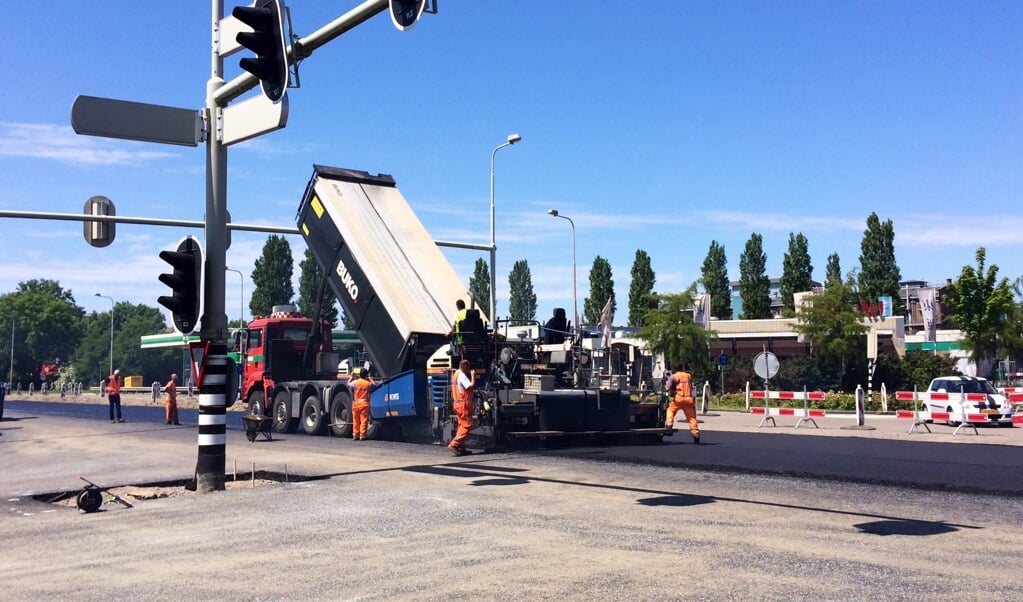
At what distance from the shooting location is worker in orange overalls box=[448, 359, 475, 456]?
14438 millimetres

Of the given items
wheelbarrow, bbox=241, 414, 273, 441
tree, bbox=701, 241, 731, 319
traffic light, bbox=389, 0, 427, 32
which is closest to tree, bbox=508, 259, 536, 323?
tree, bbox=701, 241, 731, 319

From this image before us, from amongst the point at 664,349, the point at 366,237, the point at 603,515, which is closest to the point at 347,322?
the point at 366,237

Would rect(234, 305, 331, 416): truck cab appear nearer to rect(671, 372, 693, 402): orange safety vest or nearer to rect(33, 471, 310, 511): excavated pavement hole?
rect(671, 372, 693, 402): orange safety vest

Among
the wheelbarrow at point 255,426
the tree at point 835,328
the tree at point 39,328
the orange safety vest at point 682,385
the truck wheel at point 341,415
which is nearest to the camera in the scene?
the wheelbarrow at point 255,426

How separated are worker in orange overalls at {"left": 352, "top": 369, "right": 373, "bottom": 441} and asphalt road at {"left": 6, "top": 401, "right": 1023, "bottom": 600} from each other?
4.95 m

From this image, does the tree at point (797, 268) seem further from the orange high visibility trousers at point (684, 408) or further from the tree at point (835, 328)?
the orange high visibility trousers at point (684, 408)

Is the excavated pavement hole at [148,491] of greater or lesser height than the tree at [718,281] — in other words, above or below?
below

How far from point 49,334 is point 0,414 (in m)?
89.8

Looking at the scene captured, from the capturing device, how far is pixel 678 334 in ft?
133

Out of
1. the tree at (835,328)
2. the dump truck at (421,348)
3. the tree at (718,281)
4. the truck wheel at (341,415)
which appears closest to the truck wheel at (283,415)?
the dump truck at (421,348)

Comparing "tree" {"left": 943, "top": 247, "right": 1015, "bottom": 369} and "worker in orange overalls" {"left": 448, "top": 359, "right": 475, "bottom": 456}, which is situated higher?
"tree" {"left": 943, "top": 247, "right": 1015, "bottom": 369}

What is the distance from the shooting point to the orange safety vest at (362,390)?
58.6 feet

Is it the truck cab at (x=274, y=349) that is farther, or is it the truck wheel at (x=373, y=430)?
the truck cab at (x=274, y=349)

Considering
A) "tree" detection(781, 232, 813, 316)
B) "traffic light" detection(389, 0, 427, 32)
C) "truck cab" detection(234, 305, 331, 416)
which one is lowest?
"truck cab" detection(234, 305, 331, 416)
